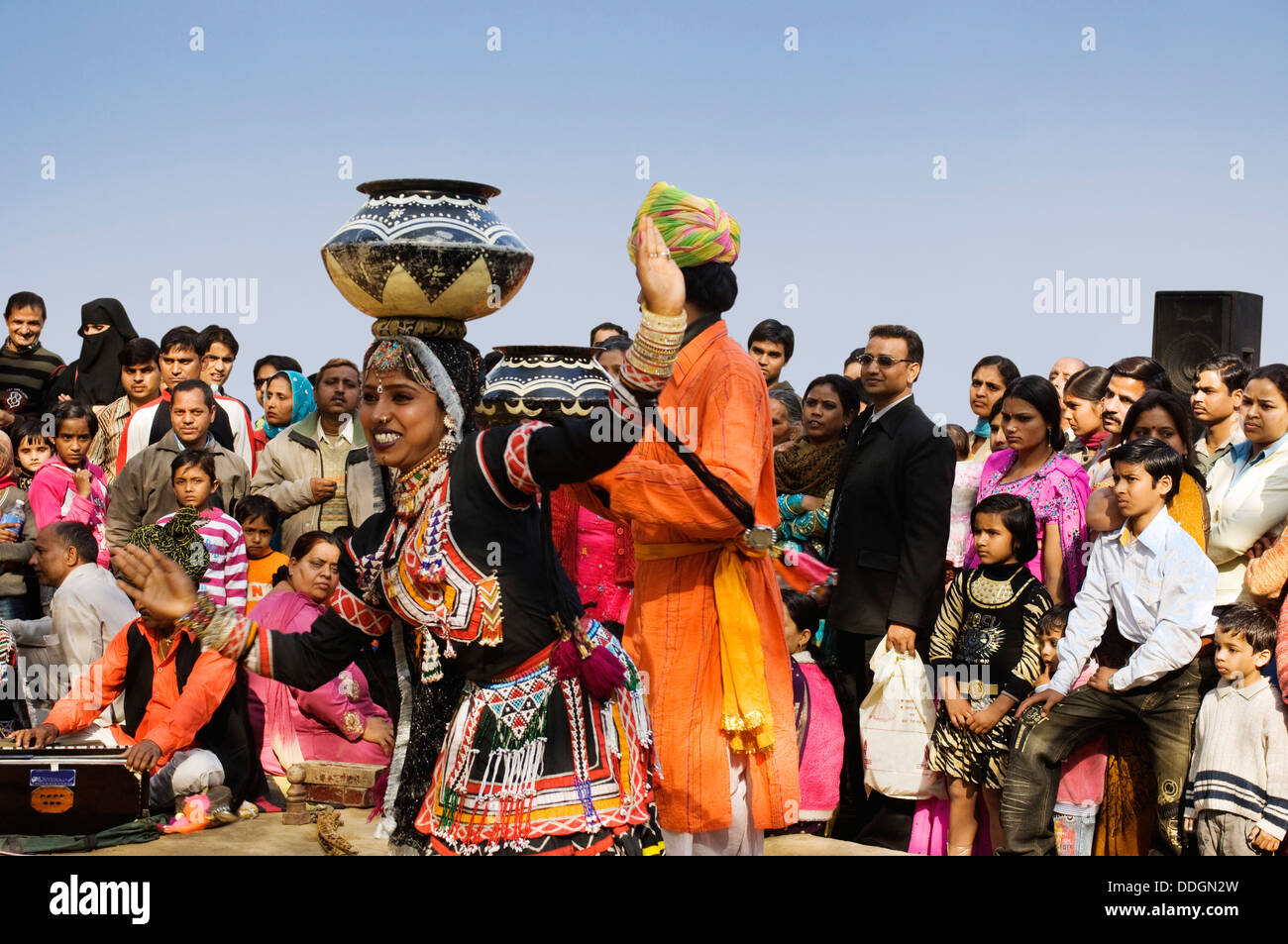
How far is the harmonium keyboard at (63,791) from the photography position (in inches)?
213

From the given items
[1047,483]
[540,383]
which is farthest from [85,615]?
[1047,483]

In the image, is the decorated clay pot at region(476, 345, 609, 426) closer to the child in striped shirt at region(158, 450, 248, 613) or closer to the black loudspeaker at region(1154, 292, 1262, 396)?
the child in striped shirt at region(158, 450, 248, 613)

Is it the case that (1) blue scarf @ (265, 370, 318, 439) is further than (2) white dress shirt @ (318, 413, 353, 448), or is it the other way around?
(1) blue scarf @ (265, 370, 318, 439)

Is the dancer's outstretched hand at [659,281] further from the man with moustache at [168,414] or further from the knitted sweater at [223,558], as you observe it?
the man with moustache at [168,414]

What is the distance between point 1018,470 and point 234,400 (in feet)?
14.6

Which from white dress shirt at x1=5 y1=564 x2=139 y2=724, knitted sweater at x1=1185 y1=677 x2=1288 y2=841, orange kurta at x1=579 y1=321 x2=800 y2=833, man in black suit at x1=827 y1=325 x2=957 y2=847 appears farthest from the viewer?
white dress shirt at x1=5 y1=564 x2=139 y2=724

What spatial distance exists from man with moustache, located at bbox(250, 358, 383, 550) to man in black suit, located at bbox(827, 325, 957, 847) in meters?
2.47

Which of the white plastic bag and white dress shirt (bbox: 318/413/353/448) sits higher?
white dress shirt (bbox: 318/413/353/448)

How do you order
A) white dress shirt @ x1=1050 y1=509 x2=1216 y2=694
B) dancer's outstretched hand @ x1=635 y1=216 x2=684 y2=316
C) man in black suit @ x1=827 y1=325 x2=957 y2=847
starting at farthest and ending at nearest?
man in black suit @ x1=827 y1=325 x2=957 y2=847 < white dress shirt @ x1=1050 y1=509 x2=1216 y2=694 < dancer's outstretched hand @ x1=635 y1=216 x2=684 y2=316

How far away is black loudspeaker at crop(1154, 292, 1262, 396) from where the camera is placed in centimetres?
745

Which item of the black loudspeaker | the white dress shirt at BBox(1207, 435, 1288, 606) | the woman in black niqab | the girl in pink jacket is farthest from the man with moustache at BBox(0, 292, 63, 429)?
the white dress shirt at BBox(1207, 435, 1288, 606)

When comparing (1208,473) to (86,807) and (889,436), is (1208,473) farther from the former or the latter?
(86,807)

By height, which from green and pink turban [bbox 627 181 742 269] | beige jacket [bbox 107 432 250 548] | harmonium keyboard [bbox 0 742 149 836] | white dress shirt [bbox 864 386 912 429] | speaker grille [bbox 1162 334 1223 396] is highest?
green and pink turban [bbox 627 181 742 269]
